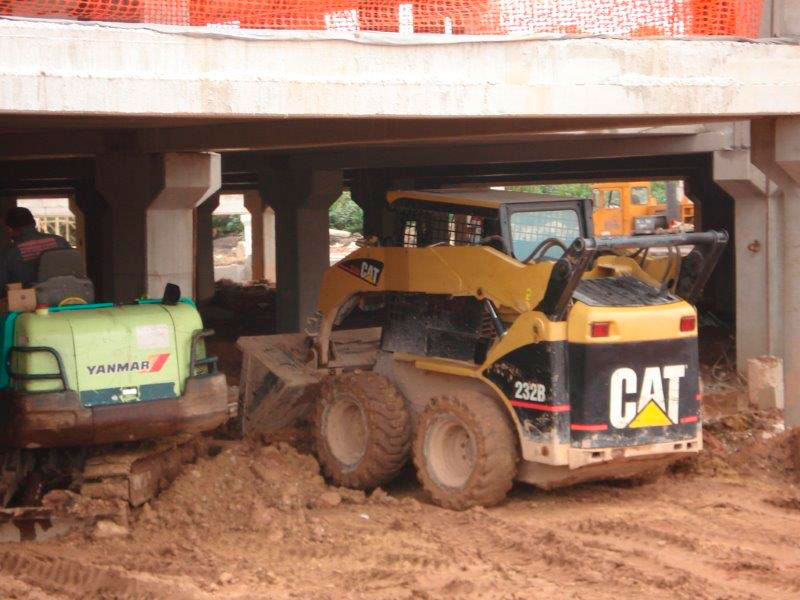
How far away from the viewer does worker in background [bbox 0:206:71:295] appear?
30.2 feet

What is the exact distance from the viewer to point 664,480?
967cm

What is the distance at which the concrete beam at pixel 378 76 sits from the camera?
7.17 metres

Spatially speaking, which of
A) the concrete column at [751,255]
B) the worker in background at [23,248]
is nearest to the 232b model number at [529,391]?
the worker in background at [23,248]

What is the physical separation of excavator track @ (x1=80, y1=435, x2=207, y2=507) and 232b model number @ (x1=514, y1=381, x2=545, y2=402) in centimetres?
248

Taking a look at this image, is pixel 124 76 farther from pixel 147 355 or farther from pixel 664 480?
pixel 664 480

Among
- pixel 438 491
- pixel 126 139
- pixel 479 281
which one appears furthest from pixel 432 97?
pixel 126 139

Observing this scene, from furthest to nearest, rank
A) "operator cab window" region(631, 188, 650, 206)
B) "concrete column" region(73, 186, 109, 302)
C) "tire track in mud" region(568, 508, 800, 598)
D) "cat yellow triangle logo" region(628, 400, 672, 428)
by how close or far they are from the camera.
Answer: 1. "operator cab window" region(631, 188, 650, 206)
2. "concrete column" region(73, 186, 109, 302)
3. "cat yellow triangle logo" region(628, 400, 672, 428)
4. "tire track in mud" region(568, 508, 800, 598)

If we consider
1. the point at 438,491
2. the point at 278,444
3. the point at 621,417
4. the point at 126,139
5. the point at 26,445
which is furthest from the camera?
the point at 126,139

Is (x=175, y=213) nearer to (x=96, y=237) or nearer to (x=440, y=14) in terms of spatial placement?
(x=440, y=14)

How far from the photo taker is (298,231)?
23.0 meters

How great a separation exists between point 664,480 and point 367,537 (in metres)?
2.82

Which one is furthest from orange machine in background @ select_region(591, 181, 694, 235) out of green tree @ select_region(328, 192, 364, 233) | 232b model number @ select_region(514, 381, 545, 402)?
232b model number @ select_region(514, 381, 545, 402)

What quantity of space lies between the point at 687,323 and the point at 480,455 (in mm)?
1803

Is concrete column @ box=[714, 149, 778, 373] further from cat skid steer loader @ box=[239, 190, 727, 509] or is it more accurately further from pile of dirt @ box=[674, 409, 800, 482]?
cat skid steer loader @ box=[239, 190, 727, 509]
